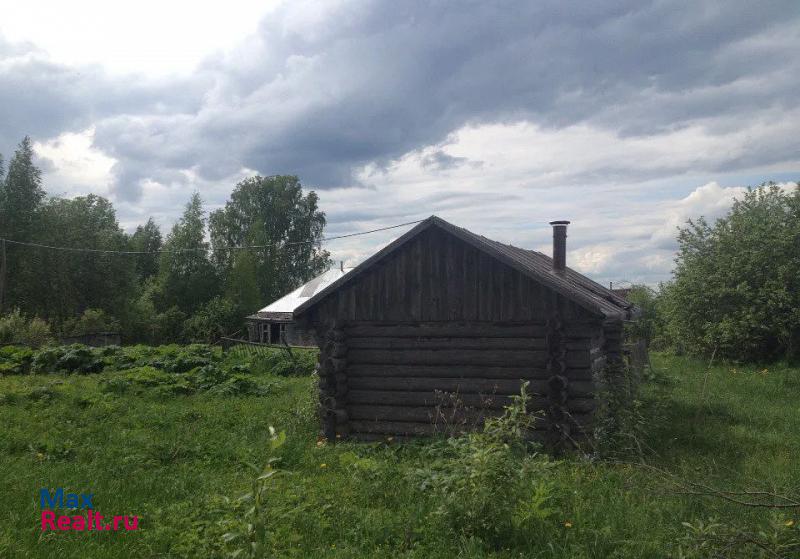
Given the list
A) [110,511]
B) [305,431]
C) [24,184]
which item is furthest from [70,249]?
[110,511]

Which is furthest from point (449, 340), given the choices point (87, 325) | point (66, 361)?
point (87, 325)

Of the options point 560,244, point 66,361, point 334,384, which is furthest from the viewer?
point 66,361

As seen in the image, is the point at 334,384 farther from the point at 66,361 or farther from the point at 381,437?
the point at 66,361

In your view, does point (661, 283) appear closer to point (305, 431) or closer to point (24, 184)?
point (305, 431)

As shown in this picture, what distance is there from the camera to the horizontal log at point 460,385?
1047cm

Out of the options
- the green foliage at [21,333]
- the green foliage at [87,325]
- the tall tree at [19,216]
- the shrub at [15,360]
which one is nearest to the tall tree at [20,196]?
the tall tree at [19,216]

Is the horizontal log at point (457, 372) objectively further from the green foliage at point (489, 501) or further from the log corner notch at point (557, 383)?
the green foliage at point (489, 501)

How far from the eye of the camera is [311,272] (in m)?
53.3

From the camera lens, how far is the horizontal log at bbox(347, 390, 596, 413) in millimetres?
10461

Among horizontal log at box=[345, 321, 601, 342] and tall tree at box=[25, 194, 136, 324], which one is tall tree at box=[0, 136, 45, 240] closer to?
tall tree at box=[25, 194, 136, 324]

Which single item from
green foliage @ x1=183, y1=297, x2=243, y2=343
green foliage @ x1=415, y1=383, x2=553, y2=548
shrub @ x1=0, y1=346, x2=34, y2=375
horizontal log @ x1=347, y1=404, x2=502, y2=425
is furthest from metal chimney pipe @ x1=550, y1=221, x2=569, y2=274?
green foliage @ x1=183, y1=297, x2=243, y2=343

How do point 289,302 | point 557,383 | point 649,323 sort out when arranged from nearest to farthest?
point 557,383 → point 649,323 → point 289,302

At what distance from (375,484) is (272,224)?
148 feet

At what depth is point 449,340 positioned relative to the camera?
11289 mm
